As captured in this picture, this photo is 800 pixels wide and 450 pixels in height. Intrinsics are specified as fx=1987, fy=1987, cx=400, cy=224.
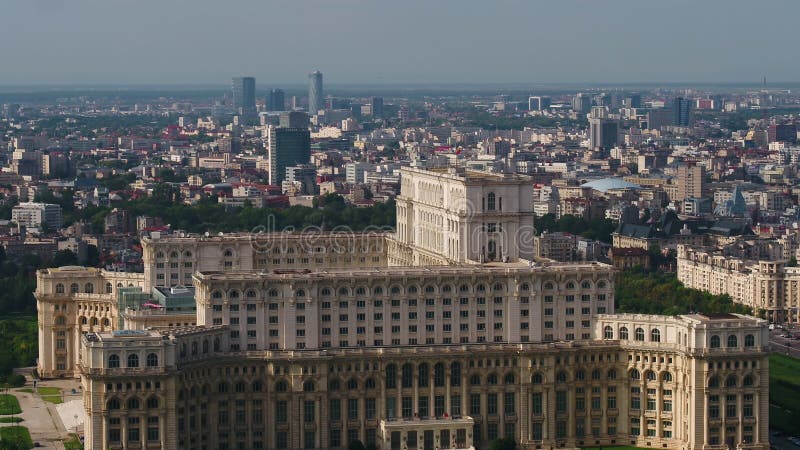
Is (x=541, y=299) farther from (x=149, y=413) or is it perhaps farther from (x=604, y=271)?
(x=149, y=413)

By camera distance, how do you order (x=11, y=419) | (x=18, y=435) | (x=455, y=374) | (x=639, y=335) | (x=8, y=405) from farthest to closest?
(x=8, y=405) → (x=11, y=419) → (x=455, y=374) → (x=639, y=335) → (x=18, y=435)

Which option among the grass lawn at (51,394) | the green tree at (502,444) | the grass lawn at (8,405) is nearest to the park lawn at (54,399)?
the grass lawn at (51,394)

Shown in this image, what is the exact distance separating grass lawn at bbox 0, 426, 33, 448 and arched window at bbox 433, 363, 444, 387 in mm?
20497

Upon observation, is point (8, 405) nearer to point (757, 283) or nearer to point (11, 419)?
point (11, 419)

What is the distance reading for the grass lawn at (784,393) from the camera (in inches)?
4144

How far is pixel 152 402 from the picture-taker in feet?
310

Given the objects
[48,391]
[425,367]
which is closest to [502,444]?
[425,367]

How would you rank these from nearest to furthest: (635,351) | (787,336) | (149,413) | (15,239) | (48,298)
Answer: (149,413) → (635,351) → (48,298) → (787,336) → (15,239)

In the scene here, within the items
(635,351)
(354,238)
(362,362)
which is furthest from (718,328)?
(354,238)

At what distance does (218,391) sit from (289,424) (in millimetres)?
3992

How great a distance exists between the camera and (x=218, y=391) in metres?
98.2

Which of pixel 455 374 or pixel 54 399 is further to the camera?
pixel 54 399

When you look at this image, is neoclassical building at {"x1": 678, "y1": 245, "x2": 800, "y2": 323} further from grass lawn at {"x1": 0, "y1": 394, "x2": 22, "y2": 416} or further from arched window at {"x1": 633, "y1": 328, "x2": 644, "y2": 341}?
grass lawn at {"x1": 0, "y1": 394, "x2": 22, "y2": 416}

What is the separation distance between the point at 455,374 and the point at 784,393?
896 inches
